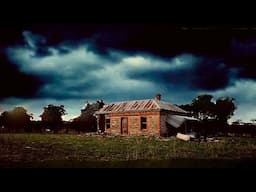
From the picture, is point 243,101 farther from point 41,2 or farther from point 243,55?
point 41,2

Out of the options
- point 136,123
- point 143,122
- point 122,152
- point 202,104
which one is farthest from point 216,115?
point 122,152

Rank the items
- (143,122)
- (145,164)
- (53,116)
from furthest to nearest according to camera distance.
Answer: (143,122), (53,116), (145,164)

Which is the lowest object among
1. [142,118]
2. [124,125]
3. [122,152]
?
[122,152]

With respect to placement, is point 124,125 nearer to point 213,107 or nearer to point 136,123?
point 136,123

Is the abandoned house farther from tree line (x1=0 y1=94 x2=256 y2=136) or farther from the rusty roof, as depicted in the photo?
tree line (x1=0 y1=94 x2=256 y2=136)

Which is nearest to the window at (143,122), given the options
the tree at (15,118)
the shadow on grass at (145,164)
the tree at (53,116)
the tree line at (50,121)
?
the tree line at (50,121)

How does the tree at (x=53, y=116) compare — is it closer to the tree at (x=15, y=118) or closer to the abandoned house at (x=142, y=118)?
the tree at (x=15, y=118)

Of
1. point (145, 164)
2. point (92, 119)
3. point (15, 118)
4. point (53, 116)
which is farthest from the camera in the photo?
point (92, 119)
